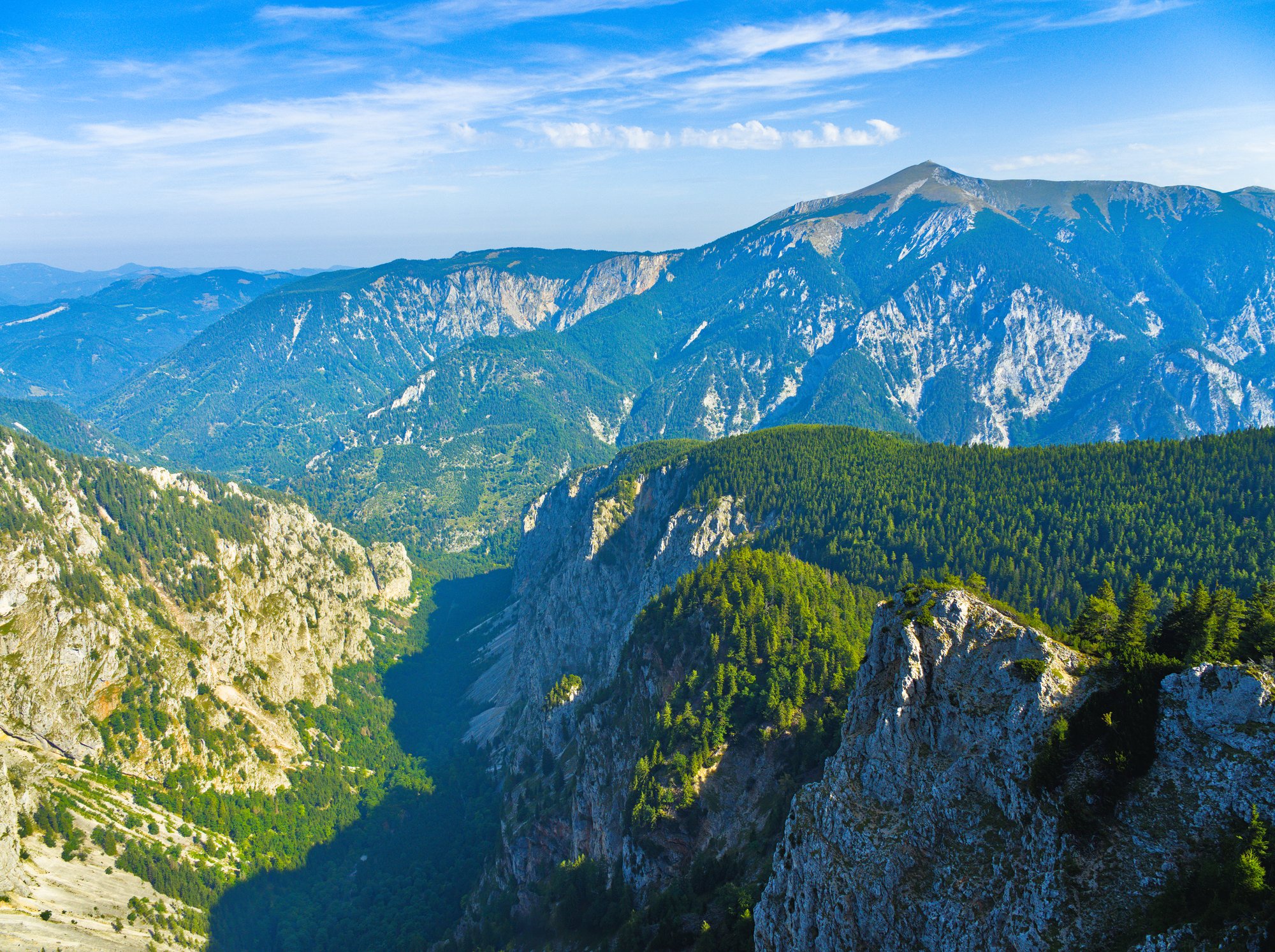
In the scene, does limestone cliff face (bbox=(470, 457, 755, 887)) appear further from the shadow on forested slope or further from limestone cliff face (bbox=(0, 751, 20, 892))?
limestone cliff face (bbox=(0, 751, 20, 892))

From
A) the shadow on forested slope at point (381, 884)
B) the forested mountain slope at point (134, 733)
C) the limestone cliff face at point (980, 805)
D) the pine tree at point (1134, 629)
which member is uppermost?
the pine tree at point (1134, 629)

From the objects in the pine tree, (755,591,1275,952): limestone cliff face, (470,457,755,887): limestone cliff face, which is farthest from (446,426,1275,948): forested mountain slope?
(755,591,1275,952): limestone cliff face

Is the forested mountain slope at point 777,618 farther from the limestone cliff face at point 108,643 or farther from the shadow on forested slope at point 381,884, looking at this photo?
the limestone cliff face at point 108,643

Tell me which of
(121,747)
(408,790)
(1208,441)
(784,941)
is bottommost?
(408,790)

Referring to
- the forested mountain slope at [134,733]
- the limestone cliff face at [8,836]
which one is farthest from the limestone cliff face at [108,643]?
the limestone cliff face at [8,836]

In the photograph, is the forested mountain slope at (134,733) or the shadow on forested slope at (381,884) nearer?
the forested mountain slope at (134,733)

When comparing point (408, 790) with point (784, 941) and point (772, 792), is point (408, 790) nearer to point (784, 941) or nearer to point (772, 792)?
point (772, 792)

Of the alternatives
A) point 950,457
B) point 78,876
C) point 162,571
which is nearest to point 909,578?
point 950,457
